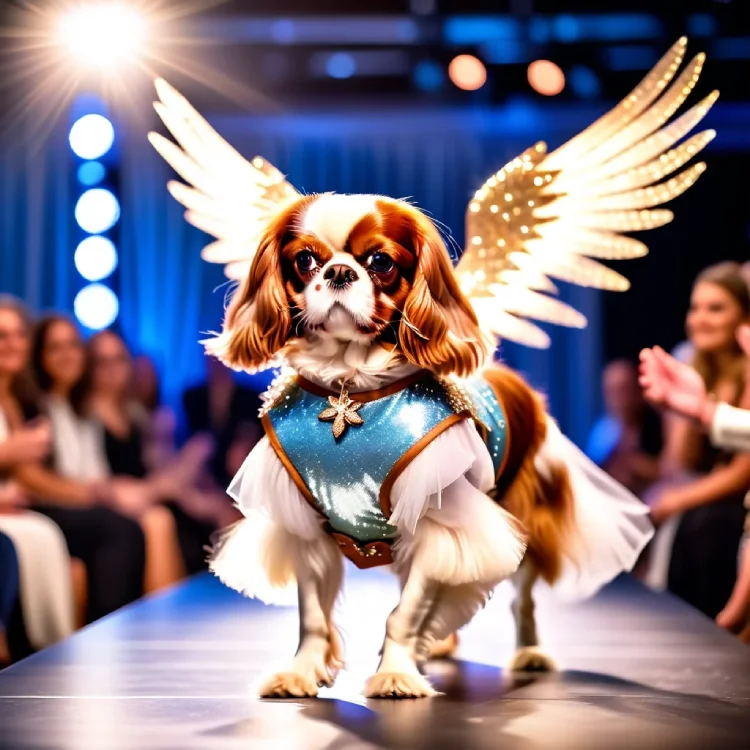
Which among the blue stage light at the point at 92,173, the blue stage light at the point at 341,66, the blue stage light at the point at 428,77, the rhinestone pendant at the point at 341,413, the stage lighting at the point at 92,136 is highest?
the blue stage light at the point at 341,66

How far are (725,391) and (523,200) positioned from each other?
1.56 m

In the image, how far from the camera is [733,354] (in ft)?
12.1

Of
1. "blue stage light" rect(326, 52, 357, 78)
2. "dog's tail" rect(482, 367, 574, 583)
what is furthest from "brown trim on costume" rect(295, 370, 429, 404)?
"blue stage light" rect(326, 52, 357, 78)

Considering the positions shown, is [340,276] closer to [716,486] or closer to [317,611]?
[317,611]

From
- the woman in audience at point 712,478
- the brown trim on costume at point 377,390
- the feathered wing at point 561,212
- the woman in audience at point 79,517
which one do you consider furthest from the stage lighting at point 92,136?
the brown trim on costume at point 377,390

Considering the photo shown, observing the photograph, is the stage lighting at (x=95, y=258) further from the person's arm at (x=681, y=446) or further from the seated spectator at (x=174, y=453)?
the person's arm at (x=681, y=446)

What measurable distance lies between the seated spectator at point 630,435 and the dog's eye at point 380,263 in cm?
310

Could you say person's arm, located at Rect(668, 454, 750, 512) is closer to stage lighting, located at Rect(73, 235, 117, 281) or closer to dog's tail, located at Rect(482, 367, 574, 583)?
dog's tail, located at Rect(482, 367, 574, 583)

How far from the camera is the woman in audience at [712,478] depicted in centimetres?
369

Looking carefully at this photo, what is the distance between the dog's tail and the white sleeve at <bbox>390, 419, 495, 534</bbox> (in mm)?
345

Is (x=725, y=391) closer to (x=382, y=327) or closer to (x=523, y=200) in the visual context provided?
(x=523, y=200)

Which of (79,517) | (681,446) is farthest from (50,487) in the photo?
(681,446)

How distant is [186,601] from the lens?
10.6ft

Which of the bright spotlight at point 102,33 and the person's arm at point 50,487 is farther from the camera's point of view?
the bright spotlight at point 102,33
